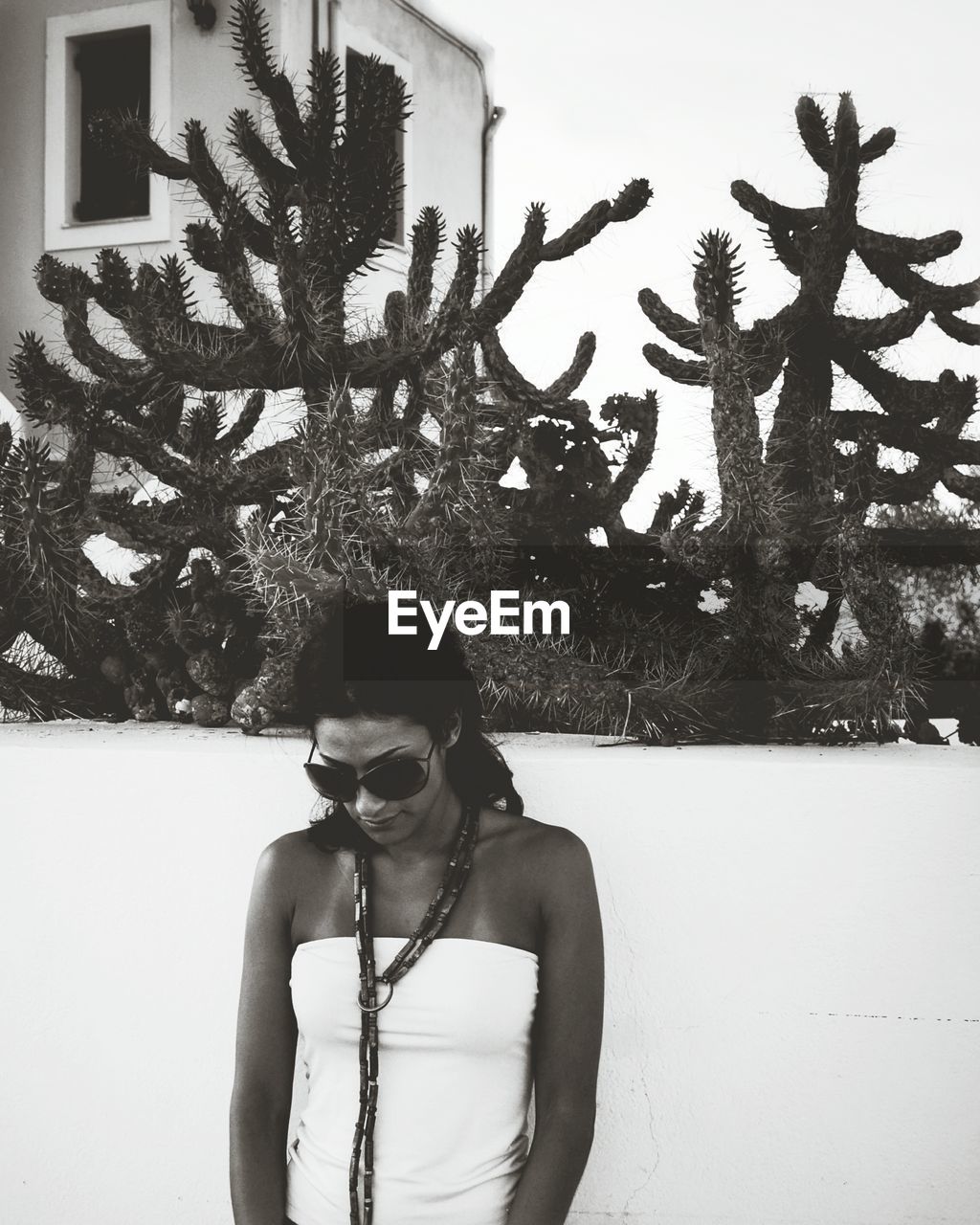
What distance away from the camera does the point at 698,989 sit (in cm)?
175

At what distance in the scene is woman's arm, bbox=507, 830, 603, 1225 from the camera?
1402mm

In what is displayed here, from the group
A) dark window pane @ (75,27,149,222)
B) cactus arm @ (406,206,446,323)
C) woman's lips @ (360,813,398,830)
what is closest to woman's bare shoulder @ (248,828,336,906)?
woman's lips @ (360,813,398,830)

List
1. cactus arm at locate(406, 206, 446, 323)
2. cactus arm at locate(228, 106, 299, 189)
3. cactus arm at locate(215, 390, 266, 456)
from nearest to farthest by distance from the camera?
1. cactus arm at locate(406, 206, 446, 323)
2. cactus arm at locate(228, 106, 299, 189)
3. cactus arm at locate(215, 390, 266, 456)

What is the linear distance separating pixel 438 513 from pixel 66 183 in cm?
206

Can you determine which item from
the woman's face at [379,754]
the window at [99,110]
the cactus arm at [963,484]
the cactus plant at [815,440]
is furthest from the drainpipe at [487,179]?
the woman's face at [379,754]

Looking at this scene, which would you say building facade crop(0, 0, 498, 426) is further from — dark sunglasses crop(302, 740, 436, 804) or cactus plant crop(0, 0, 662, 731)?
dark sunglasses crop(302, 740, 436, 804)

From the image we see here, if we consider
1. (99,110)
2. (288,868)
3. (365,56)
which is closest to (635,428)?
(288,868)

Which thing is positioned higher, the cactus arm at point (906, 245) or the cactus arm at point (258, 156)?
the cactus arm at point (258, 156)

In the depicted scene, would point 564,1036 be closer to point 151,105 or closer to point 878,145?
point 878,145

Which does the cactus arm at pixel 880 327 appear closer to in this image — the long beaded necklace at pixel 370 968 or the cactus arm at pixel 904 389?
the cactus arm at pixel 904 389

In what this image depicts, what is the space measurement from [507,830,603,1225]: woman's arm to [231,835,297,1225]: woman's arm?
336 mm

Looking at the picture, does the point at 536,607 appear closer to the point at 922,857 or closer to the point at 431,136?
the point at 922,857

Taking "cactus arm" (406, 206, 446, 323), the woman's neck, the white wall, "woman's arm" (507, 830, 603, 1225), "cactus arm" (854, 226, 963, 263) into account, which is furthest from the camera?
"cactus arm" (406, 206, 446, 323)

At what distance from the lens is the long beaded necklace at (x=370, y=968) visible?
4.71ft
